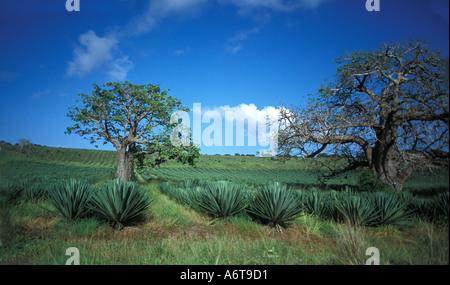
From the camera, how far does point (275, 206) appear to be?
420 cm

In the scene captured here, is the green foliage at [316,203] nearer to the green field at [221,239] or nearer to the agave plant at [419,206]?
the green field at [221,239]

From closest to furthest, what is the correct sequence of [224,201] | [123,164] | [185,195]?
[224,201] → [185,195] → [123,164]

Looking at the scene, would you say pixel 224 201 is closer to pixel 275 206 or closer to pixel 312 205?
pixel 275 206

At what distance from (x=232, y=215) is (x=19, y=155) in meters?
81.2

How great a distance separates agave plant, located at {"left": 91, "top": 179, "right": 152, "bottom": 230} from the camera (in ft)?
14.4

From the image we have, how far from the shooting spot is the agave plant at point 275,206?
4.21 m

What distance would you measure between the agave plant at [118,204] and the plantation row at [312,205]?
1.64 meters

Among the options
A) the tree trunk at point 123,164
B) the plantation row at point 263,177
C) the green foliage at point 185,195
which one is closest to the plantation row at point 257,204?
the green foliage at point 185,195

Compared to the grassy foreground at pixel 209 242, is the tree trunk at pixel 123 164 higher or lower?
higher

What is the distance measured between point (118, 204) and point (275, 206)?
3.55m

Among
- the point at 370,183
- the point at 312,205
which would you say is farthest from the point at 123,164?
the point at 370,183
